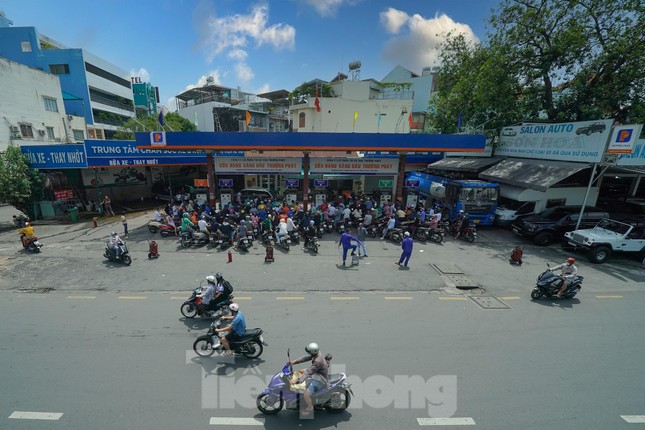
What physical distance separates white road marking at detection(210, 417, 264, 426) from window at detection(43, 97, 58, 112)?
32722 millimetres

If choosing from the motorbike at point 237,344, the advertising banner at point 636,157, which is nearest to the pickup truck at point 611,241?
the advertising banner at point 636,157

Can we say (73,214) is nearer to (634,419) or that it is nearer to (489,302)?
(489,302)

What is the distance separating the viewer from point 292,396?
4766 mm

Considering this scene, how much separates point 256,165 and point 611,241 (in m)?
17.7

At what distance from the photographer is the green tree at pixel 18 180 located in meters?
15.6

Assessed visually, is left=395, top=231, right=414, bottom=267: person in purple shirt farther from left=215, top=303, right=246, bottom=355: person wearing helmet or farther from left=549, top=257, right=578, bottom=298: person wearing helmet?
left=215, top=303, right=246, bottom=355: person wearing helmet

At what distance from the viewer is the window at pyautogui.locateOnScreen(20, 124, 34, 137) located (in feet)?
71.8

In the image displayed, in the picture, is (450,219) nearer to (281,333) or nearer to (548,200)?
(548,200)

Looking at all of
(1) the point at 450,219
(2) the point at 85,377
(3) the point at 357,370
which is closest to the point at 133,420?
(2) the point at 85,377

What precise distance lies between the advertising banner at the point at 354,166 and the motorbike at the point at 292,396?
13.5 meters

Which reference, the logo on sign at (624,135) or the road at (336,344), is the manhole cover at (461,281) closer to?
the road at (336,344)

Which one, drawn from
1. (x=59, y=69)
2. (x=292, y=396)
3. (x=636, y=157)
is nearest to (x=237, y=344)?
(x=292, y=396)

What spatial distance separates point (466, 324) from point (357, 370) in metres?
3.68

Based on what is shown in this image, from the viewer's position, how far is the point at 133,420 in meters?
4.59
